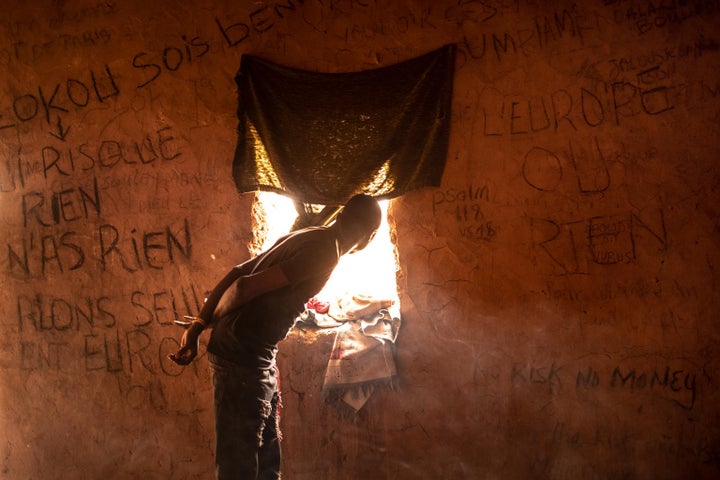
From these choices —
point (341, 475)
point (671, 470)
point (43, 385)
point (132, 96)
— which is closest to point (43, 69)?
point (132, 96)

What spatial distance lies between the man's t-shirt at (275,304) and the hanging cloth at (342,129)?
1.12 metres

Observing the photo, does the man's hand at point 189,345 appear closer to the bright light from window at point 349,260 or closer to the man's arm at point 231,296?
the man's arm at point 231,296

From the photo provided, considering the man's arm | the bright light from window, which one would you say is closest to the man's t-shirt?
the man's arm

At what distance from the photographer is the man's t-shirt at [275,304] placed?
3107 mm

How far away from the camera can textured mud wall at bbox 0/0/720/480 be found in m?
3.93

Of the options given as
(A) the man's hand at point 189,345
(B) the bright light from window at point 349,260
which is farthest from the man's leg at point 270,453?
(B) the bright light from window at point 349,260

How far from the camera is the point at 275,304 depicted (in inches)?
124

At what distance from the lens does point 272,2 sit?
4445mm

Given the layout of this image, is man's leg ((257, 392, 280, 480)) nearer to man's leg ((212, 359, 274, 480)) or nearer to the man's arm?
man's leg ((212, 359, 274, 480))

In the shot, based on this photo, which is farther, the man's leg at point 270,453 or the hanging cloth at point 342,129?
the hanging cloth at point 342,129

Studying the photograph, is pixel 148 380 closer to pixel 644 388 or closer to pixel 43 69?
pixel 43 69

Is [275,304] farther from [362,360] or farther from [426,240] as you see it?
[426,240]

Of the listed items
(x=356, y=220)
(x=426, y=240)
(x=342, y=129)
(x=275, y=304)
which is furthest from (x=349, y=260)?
(x=275, y=304)

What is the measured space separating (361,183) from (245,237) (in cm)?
101
